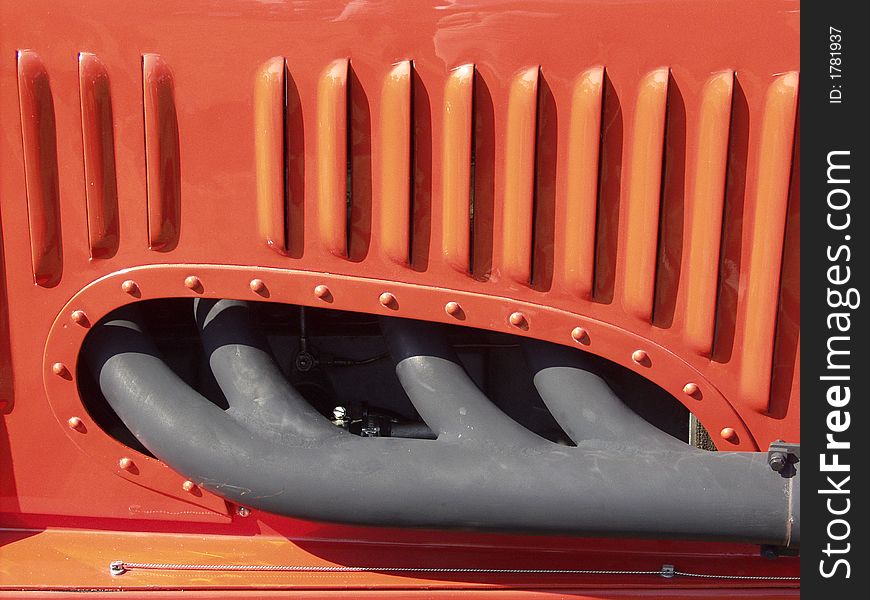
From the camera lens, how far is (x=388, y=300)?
5.01 ft

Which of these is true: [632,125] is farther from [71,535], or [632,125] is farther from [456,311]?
[71,535]

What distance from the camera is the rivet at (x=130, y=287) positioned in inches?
61.1

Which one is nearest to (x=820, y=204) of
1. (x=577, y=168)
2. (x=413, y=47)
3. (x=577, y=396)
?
(x=577, y=168)

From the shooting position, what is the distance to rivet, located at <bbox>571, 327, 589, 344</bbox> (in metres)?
1.53

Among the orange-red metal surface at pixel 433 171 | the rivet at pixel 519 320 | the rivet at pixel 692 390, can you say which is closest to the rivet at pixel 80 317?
the orange-red metal surface at pixel 433 171

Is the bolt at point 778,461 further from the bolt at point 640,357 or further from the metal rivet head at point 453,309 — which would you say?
the metal rivet head at point 453,309

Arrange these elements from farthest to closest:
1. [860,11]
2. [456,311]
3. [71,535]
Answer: [71,535] → [456,311] → [860,11]

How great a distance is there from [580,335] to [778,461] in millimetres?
356

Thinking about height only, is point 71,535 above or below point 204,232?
below

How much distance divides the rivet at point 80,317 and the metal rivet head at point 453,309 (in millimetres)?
601

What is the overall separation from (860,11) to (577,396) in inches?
28.3

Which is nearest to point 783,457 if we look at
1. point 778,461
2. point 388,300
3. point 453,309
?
point 778,461

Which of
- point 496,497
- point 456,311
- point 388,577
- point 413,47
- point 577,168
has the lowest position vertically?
point 388,577

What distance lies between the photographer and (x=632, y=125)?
1.45 meters
